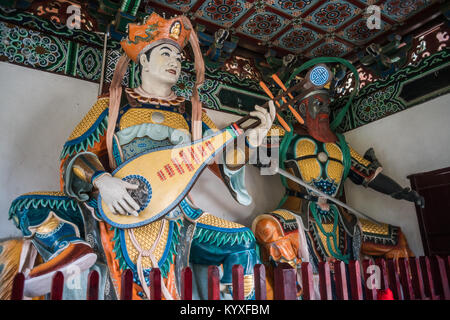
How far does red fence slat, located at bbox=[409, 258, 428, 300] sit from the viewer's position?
179cm

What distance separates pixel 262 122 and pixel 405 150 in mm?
1558

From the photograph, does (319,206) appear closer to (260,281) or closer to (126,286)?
(260,281)

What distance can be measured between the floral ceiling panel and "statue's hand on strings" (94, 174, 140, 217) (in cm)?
159

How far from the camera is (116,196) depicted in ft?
5.58

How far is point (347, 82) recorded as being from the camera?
3.56 meters

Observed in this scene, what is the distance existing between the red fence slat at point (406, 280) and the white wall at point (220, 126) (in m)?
1.15

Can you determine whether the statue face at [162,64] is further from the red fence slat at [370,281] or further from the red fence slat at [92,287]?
the red fence slat at [370,281]

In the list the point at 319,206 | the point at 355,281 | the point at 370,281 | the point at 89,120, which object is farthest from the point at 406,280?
the point at 89,120

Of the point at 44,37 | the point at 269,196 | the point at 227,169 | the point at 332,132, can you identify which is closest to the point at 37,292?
the point at 227,169

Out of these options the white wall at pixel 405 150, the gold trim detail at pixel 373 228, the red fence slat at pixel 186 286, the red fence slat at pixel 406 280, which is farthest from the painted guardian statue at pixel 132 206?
the white wall at pixel 405 150

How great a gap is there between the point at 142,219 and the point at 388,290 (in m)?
1.12

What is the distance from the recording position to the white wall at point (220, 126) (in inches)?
91.3

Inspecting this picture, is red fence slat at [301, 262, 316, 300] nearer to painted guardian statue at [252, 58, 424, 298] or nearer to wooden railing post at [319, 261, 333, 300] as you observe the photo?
wooden railing post at [319, 261, 333, 300]
